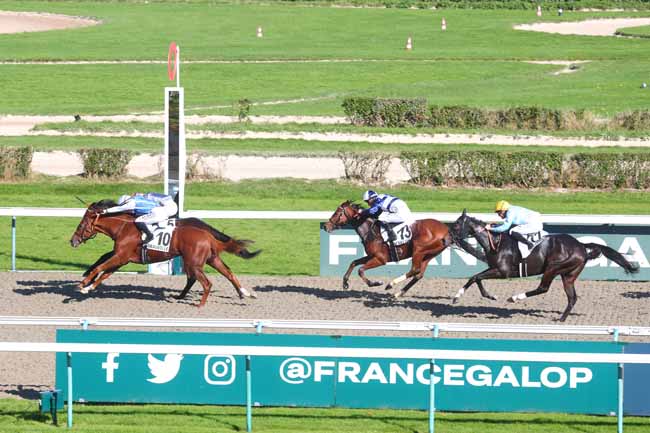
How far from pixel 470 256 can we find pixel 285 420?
6.46 meters

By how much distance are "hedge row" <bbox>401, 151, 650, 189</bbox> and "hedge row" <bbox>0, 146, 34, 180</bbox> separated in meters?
7.04

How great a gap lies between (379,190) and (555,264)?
8841 mm

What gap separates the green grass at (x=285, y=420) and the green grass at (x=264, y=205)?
254 inches

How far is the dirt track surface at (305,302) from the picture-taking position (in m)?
13.3

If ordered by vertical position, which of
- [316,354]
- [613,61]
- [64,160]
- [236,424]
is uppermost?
[613,61]

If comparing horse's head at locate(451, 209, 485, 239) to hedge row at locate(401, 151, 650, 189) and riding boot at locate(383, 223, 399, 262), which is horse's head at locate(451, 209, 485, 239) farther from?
hedge row at locate(401, 151, 650, 189)

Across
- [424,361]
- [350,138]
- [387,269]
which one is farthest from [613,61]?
[424,361]

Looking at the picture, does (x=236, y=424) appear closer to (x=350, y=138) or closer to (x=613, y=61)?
(x=350, y=138)

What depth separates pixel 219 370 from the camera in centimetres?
988

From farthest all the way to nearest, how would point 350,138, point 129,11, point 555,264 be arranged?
point 129,11, point 350,138, point 555,264

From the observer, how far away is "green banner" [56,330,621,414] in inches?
383

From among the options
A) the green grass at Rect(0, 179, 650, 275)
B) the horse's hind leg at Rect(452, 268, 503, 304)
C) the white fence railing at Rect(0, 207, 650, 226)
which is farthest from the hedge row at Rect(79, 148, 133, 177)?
the horse's hind leg at Rect(452, 268, 503, 304)

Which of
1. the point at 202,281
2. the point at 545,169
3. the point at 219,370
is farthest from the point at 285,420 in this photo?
the point at 545,169

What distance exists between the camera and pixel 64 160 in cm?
2500
